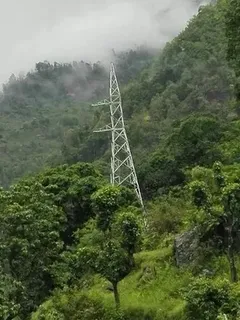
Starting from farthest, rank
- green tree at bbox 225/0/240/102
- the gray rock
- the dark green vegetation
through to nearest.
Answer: green tree at bbox 225/0/240/102 → the gray rock → the dark green vegetation

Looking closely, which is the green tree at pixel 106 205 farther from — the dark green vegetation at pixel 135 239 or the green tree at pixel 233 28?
the green tree at pixel 233 28

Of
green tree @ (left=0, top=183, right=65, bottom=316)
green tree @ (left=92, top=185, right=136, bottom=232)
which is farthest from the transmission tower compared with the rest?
green tree @ (left=92, top=185, right=136, bottom=232)

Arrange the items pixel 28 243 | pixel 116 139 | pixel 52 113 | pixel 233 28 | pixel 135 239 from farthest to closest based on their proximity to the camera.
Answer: pixel 52 113, pixel 116 139, pixel 233 28, pixel 28 243, pixel 135 239

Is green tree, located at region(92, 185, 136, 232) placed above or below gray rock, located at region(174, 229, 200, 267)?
above

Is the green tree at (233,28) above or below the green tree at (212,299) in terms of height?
above

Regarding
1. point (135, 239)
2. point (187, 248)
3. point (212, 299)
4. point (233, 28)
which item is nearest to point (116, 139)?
point (233, 28)

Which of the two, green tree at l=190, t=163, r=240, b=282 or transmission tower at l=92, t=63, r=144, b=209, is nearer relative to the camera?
green tree at l=190, t=163, r=240, b=282

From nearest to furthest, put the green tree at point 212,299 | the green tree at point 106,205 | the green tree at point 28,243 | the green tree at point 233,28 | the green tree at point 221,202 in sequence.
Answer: the green tree at point 212,299 → the green tree at point 221,202 → the green tree at point 106,205 → the green tree at point 28,243 → the green tree at point 233,28

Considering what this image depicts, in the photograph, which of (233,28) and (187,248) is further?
(233,28)

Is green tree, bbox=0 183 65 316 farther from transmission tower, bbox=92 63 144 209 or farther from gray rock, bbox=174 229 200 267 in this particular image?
transmission tower, bbox=92 63 144 209

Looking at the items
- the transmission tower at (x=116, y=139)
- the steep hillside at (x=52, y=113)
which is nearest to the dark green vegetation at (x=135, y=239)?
the transmission tower at (x=116, y=139)

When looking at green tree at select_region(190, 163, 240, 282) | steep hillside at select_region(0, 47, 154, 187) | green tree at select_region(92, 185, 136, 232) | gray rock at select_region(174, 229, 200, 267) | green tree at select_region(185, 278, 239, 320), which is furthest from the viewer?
steep hillside at select_region(0, 47, 154, 187)

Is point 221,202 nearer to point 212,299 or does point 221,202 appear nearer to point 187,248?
point 212,299

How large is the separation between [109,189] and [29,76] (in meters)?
112
